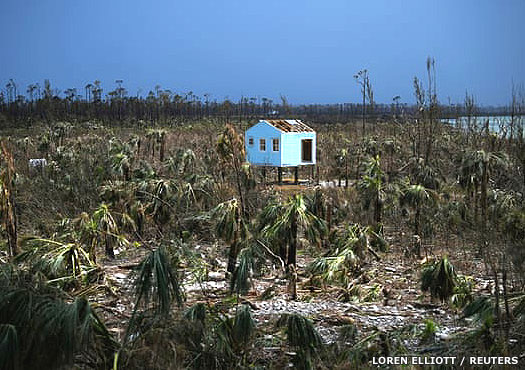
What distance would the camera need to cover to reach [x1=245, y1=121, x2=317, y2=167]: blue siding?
20.3 meters

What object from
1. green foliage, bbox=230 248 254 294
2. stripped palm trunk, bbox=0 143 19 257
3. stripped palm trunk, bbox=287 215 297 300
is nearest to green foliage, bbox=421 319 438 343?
green foliage, bbox=230 248 254 294

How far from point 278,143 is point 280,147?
21 centimetres

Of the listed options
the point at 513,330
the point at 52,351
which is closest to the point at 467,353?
the point at 513,330

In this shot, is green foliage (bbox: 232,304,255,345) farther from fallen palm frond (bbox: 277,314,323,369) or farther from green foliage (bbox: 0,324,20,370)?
green foliage (bbox: 0,324,20,370)

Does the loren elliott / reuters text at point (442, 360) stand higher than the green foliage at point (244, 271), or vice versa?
the green foliage at point (244, 271)

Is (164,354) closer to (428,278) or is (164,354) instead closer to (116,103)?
(428,278)

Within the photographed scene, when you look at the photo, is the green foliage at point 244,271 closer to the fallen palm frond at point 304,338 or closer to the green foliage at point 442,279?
the fallen palm frond at point 304,338

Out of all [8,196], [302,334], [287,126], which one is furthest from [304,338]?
[287,126]

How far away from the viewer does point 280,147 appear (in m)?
20.3

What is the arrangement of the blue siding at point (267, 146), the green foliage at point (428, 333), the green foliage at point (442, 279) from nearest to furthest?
1. the green foliage at point (428, 333)
2. the green foliage at point (442, 279)
3. the blue siding at point (267, 146)

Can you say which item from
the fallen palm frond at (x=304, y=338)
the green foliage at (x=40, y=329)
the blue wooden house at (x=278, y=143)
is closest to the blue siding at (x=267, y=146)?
the blue wooden house at (x=278, y=143)

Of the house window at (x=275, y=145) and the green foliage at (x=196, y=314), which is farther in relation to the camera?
the house window at (x=275, y=145)

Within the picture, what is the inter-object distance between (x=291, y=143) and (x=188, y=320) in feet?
53.3

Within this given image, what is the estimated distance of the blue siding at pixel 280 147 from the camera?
2033 centimetres
